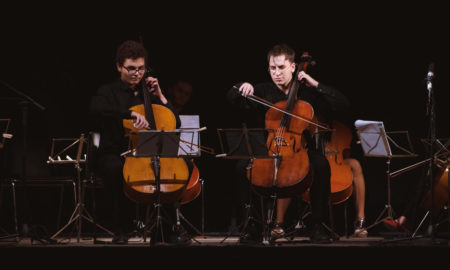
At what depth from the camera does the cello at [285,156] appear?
156 inches

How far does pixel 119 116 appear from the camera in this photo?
4070 mm

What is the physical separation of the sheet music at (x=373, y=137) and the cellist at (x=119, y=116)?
1418 mm

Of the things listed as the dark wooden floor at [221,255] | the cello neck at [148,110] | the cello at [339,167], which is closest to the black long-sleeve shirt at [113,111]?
the cello neck at [148,110]

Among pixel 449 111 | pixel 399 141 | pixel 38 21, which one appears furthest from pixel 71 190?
pixel 449 111

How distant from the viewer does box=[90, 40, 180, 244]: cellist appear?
408 centimetres

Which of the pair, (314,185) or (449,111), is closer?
(314,185)

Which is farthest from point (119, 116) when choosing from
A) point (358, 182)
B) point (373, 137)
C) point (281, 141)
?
point (358, 182)

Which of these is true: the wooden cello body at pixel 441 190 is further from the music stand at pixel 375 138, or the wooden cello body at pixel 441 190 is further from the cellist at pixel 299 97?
the cellist at pixel 299 97

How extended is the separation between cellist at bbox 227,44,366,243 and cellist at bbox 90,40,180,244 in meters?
0.54

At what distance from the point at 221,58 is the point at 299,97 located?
1741 millimetres

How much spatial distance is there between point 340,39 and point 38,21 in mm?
2939

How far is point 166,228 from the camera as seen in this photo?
155 inches

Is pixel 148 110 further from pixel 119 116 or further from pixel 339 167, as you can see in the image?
pixel 339 167

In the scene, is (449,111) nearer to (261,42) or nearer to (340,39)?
(340,39)
